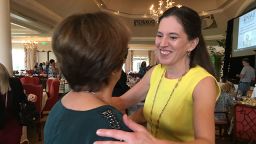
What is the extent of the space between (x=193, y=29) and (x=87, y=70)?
2.02 ft

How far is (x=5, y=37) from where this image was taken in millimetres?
4918

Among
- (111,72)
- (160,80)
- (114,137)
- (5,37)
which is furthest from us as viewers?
(5,37)

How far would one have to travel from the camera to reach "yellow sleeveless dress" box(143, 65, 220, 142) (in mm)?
1260

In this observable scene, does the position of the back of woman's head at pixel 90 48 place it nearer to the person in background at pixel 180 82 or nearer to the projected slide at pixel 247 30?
the person in background at pixel 180 82

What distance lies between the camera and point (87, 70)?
878 millimetres

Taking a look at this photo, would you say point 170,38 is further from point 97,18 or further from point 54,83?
point 54,83

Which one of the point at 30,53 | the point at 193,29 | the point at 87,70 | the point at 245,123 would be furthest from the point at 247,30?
the point at 30,53

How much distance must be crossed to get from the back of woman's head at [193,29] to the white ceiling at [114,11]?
599 centimetres

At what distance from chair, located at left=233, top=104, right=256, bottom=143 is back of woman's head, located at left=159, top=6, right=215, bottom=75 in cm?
293

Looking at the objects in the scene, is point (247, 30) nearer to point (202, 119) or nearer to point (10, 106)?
point (10, 106)

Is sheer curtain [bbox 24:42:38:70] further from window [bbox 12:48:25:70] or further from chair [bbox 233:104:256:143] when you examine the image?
chair [bbox 233:104:256:143]

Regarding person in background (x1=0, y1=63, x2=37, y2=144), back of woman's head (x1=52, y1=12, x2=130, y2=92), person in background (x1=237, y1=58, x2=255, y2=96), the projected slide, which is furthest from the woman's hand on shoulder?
person in background (x1=237, y1=58, x2=255, y2=96)

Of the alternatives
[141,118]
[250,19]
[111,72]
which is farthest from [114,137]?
[250,19]

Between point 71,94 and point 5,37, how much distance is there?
4.37 metres
